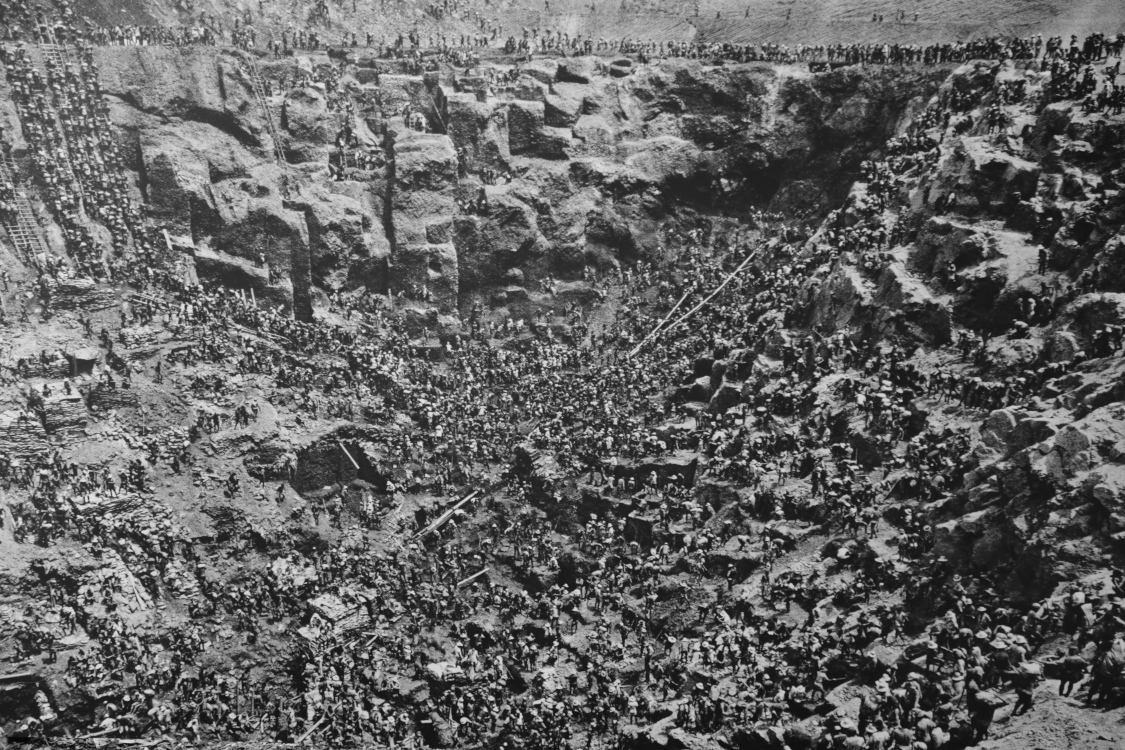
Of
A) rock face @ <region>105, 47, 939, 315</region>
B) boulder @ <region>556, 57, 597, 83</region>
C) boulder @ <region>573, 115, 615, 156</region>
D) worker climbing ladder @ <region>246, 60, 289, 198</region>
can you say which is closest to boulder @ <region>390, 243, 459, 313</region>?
rock face @ <region>105, 47, 939, 315</region>

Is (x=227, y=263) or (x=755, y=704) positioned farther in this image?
(x=227, y=263)

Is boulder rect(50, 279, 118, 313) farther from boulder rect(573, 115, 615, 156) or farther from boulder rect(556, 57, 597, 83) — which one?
boulder rect(556, 57, 597, 83)

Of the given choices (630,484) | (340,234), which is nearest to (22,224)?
(340,234)

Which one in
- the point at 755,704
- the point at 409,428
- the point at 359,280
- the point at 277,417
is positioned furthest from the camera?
the point at 359,280

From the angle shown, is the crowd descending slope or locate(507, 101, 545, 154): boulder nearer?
the crowd descending slope

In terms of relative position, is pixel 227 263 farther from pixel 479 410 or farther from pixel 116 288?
→ pixel 479 410

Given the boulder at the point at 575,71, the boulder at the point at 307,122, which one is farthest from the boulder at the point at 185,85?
the boulder at the point at 575,71

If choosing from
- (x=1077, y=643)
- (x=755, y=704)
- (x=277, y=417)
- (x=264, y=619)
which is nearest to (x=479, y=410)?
(x=277, y=417)

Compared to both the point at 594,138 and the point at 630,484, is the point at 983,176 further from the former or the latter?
the point at 594,138
